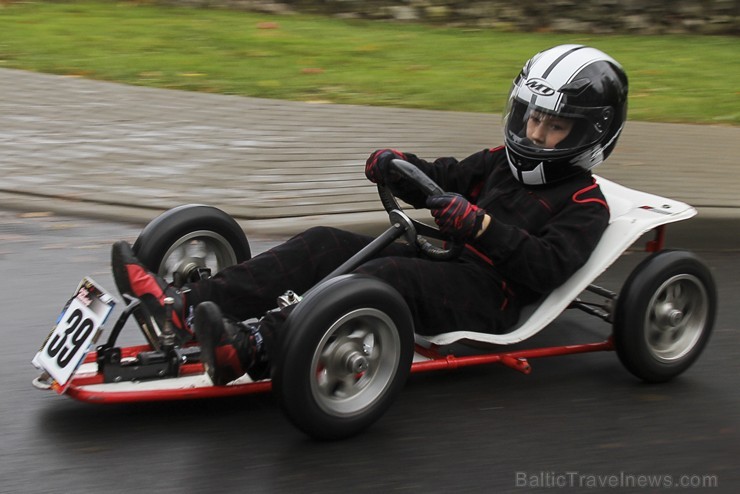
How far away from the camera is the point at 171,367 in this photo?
3.64 m

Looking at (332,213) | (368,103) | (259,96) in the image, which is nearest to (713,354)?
(332,213)

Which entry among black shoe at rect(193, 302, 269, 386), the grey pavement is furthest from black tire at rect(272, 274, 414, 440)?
the grey pavement

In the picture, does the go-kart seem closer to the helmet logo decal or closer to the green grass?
the helmet logo decal

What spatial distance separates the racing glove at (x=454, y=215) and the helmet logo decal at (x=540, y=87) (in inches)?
25.6

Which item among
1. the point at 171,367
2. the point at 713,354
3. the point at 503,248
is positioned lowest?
the point at 713,354

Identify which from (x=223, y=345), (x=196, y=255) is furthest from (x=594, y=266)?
(x=196, y=255)

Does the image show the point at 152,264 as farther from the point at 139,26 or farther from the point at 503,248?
the point at 139,26

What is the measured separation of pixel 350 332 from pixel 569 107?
1277mm

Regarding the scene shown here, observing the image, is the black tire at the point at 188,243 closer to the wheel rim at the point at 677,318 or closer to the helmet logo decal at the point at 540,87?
the helmet logo decal at the point at 540,87

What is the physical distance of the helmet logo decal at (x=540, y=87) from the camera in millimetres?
4086

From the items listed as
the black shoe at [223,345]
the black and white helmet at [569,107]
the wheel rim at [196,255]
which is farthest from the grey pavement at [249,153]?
the black shoe at [223,345]

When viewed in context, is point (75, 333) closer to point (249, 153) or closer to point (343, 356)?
point (343, 356)

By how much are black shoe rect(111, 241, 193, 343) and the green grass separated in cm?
477

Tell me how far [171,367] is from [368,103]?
498cm
